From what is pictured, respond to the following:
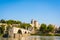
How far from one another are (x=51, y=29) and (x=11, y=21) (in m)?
25.3

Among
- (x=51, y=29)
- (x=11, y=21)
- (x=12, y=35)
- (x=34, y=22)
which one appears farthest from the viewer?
(x=34, y=22)

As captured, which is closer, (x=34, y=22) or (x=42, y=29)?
(x=42, y=29)

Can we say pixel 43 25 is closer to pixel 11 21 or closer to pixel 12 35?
pixel 11 21

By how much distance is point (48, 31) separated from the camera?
107m

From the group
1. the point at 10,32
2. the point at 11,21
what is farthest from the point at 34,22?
the point at 10,32

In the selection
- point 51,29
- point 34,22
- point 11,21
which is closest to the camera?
point 51,29

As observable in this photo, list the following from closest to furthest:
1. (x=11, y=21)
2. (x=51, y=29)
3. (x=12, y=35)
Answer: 1. (x=12, y=35)
2. (x=51, y=29)
3. (x=11, y=21)

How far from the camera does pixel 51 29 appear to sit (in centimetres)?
10619

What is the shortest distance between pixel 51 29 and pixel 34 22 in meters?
40.9

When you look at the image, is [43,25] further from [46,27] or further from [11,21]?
[11,21]

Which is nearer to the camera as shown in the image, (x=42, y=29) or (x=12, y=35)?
(x=12, y=35)

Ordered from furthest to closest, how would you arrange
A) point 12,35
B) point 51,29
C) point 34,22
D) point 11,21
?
point 34,22 → point 11,21 → point 51,29 → point 12,35

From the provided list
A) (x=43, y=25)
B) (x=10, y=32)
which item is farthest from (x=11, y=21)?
(x=10, y=32)

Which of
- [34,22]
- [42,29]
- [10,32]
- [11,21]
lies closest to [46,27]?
[42,29]
